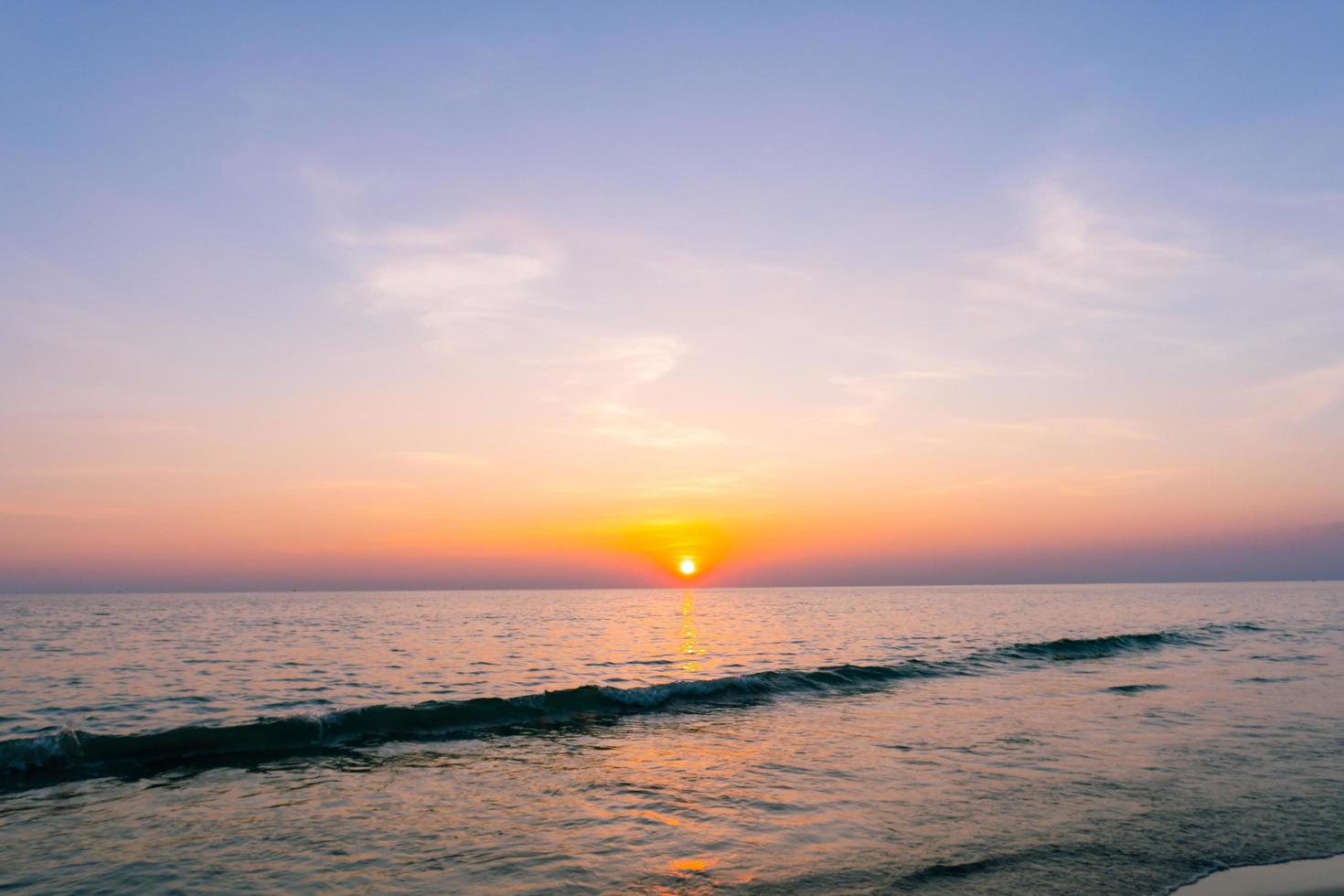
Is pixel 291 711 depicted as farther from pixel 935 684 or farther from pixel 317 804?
pixel 935 684

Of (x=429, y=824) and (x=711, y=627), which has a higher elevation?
(x=429, y=824)

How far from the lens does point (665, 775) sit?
54.0 ft

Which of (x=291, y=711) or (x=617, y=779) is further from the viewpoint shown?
(x=291, y=711)

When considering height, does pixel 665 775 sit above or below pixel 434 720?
above

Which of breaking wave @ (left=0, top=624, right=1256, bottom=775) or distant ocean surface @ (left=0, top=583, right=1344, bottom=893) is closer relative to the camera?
distant ocean surface @ (left=0, top=583, right=1344, bottom=893)

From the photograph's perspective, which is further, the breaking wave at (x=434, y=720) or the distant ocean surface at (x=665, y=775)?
the breaking wave at (x=434, y=720)

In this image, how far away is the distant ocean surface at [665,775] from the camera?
10617 millimetres

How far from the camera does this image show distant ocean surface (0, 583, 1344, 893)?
34.8 feet

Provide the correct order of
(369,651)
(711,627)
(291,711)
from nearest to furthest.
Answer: (291,711), (369,651), (711,627)

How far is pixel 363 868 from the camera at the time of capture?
1070 centimetres

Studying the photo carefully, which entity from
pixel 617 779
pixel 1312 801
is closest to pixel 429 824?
pixel 617 779

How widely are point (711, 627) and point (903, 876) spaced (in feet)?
222

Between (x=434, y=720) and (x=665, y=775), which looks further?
(x=434, y=720)

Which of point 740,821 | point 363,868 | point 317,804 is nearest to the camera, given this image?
point 363,868
